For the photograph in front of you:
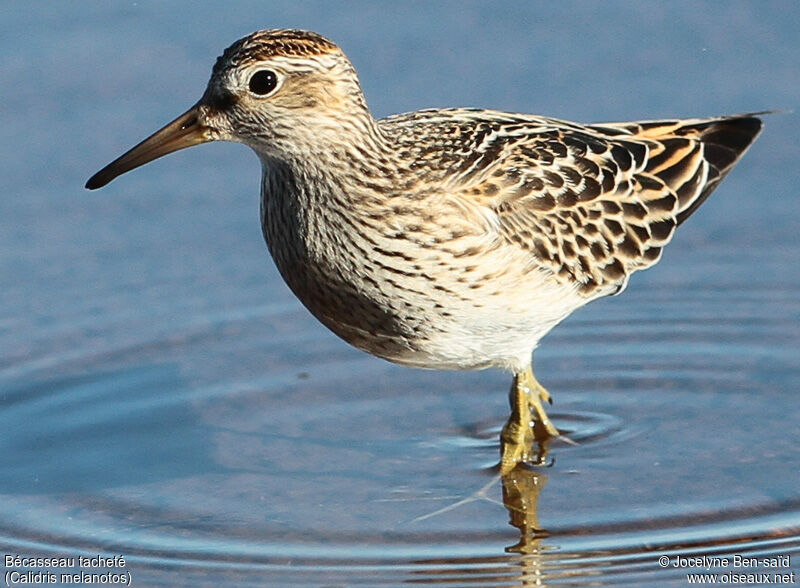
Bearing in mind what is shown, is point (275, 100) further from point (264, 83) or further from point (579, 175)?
point (579, 175)

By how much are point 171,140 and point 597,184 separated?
2.70m

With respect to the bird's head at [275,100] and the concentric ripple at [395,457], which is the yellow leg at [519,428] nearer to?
the concentric ripple at [395,457]

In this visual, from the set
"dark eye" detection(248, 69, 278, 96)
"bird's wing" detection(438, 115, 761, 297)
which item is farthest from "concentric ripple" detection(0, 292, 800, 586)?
"dark eye" detection(248, 69, 278, 96)

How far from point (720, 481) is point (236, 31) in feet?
19.0

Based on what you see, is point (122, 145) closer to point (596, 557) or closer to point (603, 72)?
point (603, 72)

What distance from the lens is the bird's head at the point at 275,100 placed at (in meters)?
9.16

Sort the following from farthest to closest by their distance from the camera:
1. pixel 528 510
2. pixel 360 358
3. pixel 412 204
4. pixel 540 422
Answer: pixel 360 358 < pixel 540 422 < pixel 528 510 < pixel 412 204

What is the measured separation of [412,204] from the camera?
378 inches

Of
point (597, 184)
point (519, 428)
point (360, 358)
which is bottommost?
point (519, 428)

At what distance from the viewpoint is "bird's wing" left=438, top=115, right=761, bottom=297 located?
998 centimetres

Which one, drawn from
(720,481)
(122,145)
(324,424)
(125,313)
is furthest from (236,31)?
(720,481)

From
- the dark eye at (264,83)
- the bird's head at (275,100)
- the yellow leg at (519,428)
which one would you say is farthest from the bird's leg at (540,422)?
the dark eye at (264,83)

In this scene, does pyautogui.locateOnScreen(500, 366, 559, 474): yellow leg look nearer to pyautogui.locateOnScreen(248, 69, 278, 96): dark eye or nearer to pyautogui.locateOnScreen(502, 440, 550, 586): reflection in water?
pyautogui.locateOnScreen(502, 440, 550, 586): reflection in water

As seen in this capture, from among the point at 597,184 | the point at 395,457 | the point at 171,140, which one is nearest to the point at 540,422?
the point at 395,457
